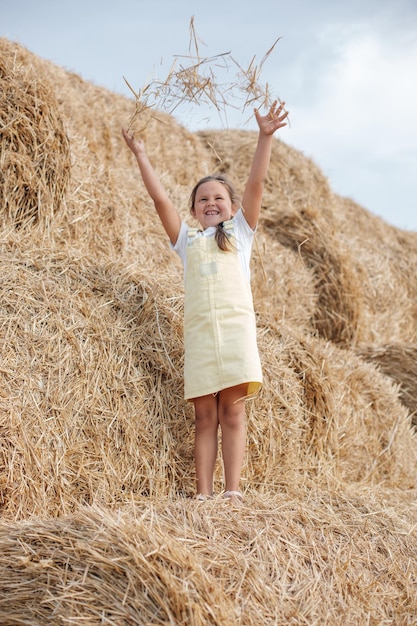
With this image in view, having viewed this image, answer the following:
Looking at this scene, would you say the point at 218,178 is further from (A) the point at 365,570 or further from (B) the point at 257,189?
(A) the point at 365,570

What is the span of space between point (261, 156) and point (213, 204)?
304mm

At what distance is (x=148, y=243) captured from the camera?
481cm

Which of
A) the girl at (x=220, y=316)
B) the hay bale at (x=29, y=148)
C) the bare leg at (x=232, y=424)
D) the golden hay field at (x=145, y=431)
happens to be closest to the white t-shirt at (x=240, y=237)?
the girl at (x=220, y=316)

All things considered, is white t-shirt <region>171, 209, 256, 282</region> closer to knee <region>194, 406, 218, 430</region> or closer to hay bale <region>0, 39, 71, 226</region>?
knee <region>194, 406, 218, 430</region>

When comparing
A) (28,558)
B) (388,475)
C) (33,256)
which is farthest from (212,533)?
(388,475)

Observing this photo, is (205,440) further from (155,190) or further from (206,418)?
(155,190)

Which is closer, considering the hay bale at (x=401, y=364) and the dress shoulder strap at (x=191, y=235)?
the dress shoulder strap at (x=191, y=235)

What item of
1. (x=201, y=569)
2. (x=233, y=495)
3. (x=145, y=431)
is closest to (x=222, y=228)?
(x=145, y=431)

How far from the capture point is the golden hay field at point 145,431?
1.98 metres

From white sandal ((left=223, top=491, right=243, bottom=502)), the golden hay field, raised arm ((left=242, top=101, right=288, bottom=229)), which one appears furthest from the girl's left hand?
white sandal ((left=223, top=491, right=243, bottom=502))

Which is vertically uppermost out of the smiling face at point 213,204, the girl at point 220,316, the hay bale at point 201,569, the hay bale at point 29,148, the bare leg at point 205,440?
the hay bale at point 29,148

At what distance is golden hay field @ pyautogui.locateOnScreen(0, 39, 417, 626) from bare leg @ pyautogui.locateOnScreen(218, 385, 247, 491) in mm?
195

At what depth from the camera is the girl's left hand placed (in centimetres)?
313

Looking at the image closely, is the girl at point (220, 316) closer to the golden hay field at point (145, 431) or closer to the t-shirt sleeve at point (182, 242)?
the t-shirt sleeve at point (182, 242)
